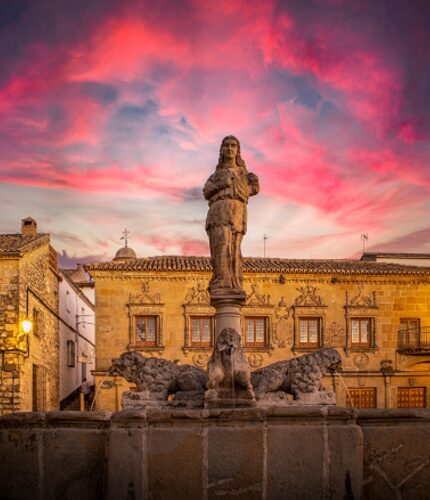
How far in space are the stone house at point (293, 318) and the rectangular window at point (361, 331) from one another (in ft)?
0.13

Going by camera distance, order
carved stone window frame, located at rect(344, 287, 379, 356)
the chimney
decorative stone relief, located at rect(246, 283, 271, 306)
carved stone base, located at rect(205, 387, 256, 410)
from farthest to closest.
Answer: the chimney
carved stone window frame, located at rect(344, 287, 379, 356)
decorative stone relief, located at rect(246, 283, 271, 306)
carved stone base, located at rect(205, 387, 256, 410)

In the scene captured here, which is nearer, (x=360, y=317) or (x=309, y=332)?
(x=309, y=332)

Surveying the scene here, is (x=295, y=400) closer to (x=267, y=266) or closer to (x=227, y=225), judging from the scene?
(x=227, y=225)

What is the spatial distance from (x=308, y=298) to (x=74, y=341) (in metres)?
12.6

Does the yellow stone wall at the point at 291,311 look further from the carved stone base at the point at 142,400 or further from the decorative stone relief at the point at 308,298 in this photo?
the carved stone base at the point at 142,400

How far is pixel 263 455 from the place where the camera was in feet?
17.3

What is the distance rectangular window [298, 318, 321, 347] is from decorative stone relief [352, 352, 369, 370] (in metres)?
1.59

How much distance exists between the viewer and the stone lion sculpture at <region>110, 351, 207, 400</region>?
8.61m

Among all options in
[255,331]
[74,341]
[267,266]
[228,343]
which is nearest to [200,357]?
[255,331]

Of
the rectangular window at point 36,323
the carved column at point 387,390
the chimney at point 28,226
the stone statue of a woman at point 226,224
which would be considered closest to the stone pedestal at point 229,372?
the stone statue of a woman at point 226,224

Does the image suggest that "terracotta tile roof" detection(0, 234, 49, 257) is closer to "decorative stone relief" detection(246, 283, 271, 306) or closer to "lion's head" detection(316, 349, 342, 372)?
"decorative stone relief" detection(246, 283, 271, 306)

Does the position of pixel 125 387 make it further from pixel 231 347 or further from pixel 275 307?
pixel 231 347

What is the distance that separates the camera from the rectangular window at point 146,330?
2541 cm

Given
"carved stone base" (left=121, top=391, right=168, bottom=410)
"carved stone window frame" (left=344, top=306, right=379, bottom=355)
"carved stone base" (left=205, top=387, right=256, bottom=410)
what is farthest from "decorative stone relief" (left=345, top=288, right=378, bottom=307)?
"carved stone base" (left=205, top=387, right=256, bottom=410)
